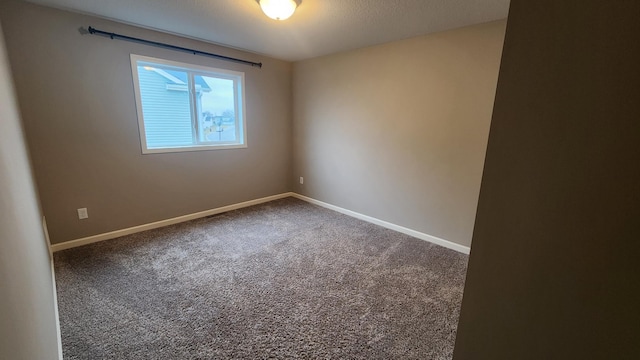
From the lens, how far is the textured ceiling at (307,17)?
210 centimetres

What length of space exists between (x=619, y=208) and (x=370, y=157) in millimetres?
2947

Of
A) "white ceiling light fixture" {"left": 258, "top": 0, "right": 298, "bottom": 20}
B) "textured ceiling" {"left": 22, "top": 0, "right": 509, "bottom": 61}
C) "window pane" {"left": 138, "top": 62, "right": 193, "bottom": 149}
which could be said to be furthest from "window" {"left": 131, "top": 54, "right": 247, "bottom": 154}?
"white ceiling light fixture" {"left": 258, "top": 0, "right": 298, "bottom": 20}

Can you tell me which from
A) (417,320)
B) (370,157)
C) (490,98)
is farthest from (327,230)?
(490,98)

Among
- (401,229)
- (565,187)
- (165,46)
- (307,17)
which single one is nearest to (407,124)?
(401,229)

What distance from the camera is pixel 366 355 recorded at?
59.5 inches

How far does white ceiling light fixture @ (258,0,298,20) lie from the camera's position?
1.99 metres

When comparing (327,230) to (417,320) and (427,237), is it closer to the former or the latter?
(427,237)

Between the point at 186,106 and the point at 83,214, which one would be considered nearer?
the point at 83,214

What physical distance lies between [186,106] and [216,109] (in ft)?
1.34

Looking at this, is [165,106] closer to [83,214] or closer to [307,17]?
[83,214]

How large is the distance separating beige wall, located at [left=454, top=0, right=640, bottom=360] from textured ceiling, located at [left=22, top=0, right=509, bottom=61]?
184cm

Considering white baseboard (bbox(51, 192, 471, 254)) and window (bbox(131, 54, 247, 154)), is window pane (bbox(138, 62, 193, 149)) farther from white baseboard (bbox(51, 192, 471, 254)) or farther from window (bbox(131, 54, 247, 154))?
white baseboard (bbox(51, 192, 471, 254))

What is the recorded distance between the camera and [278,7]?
6.65ft

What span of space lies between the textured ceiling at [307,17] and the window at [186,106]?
45 centimetres
